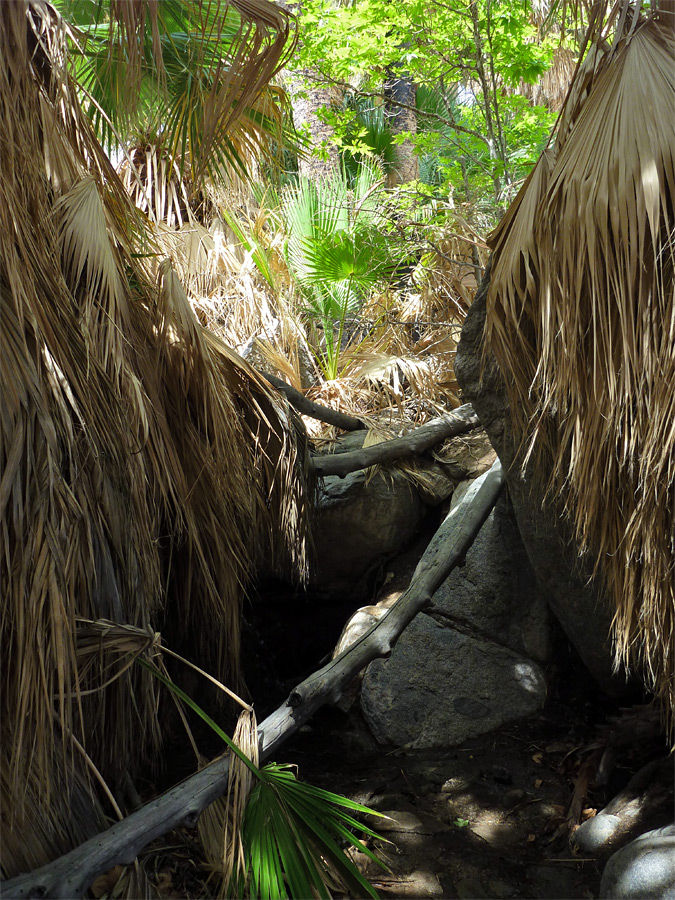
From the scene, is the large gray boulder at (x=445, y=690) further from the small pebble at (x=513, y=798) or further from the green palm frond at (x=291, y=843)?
the green palm frond at (x=291, y=843)

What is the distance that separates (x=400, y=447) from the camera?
15.9 feet

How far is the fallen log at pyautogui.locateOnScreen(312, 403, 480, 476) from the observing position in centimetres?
451

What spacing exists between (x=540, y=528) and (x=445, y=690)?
1.21 m

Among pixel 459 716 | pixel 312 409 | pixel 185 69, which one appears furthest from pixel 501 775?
pixel 185 69

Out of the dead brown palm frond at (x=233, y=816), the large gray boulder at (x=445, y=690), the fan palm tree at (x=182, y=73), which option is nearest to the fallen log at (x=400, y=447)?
the large gray boulder at (x=445, y=690)

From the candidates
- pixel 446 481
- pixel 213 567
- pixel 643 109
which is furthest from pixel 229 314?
pixel 643 109

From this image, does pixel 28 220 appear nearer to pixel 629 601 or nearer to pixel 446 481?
pixel 629 601

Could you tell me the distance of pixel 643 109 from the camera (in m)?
2.39

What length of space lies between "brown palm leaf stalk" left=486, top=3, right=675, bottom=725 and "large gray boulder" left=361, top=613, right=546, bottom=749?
1.49 m

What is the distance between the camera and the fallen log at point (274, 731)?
2.18 metres

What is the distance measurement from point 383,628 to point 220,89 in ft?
8.90

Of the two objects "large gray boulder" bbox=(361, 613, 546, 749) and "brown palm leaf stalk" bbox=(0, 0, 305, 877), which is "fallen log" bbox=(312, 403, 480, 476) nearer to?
"brown palm leaf stalk" bbox=(0, 0, 305, 877)

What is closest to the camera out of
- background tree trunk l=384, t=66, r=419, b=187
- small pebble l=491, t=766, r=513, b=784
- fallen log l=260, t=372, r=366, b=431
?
small pebble l=491, t=766, r=513, b=784

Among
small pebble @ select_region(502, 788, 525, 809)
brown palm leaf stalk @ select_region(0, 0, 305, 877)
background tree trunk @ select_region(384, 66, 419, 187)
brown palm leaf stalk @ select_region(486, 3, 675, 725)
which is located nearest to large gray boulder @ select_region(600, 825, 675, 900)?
brown palm leaf stalk @ select_region(486, 3, 675, 725)
